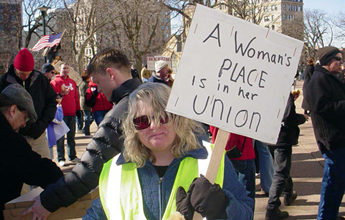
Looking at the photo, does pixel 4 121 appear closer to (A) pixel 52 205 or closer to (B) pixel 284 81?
(A) pixel 52 205

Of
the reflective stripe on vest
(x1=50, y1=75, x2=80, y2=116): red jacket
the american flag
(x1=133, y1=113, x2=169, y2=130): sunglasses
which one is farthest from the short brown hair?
the american flag

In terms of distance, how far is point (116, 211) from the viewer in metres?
1.80

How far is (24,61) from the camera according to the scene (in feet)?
14.7

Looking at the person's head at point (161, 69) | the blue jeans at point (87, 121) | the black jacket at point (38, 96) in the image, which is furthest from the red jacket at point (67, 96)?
the blue jeans at point (87, 121)

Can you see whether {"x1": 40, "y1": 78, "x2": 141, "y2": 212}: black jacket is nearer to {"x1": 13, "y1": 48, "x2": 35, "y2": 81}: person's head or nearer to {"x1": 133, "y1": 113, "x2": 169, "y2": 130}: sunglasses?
{"x1": 133, "y1": 113, "x2": 169, "y2": 130}: sunglasses

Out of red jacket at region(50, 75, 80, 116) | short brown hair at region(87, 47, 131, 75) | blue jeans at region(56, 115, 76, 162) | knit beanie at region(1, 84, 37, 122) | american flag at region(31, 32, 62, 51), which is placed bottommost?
blue jeans at region(56, 115, 76, 162)

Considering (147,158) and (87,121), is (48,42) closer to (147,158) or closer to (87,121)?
(87,121)

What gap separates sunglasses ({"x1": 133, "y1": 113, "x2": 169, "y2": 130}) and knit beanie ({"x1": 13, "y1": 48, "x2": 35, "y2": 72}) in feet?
9.94

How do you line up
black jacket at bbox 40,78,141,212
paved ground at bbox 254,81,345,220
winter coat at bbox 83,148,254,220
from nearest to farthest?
winter coat at bbox 83,148,254,220, black jacket at bbox 40,78,141,212, paved ground at bbox 254,81,345,220

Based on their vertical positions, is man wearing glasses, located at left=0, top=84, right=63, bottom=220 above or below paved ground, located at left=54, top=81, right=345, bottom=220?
above

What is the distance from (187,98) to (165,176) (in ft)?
1.43

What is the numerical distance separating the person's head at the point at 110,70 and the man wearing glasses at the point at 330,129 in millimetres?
2046

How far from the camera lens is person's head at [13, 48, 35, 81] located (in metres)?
4.45

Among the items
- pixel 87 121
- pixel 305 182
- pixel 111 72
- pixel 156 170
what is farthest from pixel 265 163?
pixel 87 121
